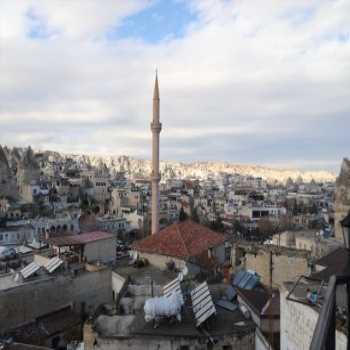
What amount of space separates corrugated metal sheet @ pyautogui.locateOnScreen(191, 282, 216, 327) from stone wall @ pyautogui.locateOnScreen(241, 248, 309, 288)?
8.53 meters

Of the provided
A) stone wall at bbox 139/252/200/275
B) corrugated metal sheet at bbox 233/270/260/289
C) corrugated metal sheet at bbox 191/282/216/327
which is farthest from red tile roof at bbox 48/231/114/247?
corrugated metal sheet at bbox 191/282/216/327

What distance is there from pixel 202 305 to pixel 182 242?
20.9 feet

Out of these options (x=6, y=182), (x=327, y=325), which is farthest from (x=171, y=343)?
(x=6, y=182)

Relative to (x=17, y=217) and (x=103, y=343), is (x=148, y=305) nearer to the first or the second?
(x=103, y=343)

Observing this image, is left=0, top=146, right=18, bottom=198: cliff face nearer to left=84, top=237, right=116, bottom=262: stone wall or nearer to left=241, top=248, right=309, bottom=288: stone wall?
left=84, top=237, right=116, bottom=262: stone wall

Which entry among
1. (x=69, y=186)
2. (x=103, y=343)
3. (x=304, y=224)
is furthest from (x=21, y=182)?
(x=103, y=343)

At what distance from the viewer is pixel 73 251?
62.2 feet

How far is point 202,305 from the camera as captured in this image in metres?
10.3

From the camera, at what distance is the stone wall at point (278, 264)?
18641 millimetres

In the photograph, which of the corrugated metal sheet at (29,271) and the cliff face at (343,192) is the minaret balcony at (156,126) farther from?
the corrugated metal sheet at (29,271)

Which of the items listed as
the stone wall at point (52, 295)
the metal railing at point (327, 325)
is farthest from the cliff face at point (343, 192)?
the metal railing at point (327, 325)

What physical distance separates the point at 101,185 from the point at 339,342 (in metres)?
59.8

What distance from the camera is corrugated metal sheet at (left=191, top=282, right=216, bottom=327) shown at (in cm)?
967

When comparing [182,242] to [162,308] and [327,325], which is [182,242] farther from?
[327,325]
